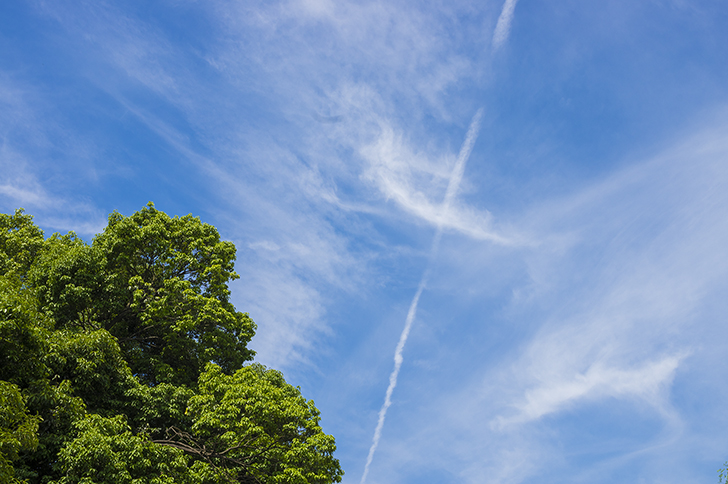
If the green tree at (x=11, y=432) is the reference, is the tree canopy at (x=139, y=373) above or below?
above

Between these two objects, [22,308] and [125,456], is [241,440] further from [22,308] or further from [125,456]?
[22,308]

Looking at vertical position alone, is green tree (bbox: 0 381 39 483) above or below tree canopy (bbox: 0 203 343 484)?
below

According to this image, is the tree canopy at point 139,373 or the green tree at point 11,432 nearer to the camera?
the green tree at point 11,432

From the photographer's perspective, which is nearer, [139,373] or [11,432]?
[11,432]

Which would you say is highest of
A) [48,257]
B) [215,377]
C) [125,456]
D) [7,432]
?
[48,257]

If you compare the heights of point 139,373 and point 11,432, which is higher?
point 139,373

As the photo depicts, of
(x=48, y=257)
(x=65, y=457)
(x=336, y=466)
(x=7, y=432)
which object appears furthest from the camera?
(x=48, y=257)

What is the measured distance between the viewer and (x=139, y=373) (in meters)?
25.3

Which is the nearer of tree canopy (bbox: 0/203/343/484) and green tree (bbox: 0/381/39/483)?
green tree (bbox: 0/381/39/483)

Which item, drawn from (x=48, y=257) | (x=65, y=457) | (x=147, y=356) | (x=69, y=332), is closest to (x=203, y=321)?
(x=147, y=356)

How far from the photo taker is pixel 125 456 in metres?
17.8

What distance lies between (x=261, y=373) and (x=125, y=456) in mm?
12288

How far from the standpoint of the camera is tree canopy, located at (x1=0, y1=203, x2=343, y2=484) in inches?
667

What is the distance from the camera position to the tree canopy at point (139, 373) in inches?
667
